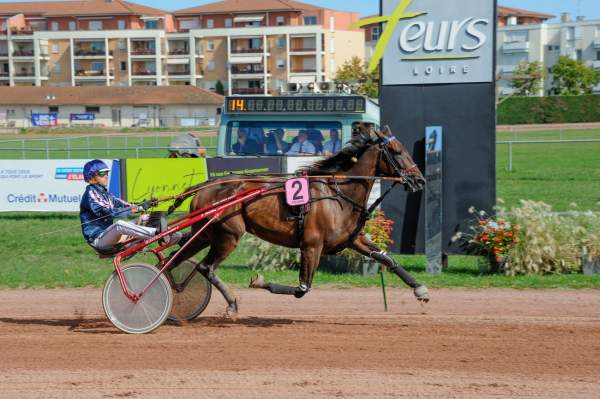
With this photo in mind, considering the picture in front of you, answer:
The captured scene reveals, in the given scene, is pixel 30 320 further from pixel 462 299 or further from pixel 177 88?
pixel 177 88

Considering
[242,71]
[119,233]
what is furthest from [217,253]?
[242,71]

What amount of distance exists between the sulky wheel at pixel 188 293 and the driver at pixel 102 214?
0.67 meters

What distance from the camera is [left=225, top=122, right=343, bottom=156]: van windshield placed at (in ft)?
47.1

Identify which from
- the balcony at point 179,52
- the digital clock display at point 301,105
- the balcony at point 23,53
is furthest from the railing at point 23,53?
the digital clock display at point 301,105

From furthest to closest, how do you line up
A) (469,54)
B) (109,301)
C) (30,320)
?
(469,54) < (30,320) < (109,301)

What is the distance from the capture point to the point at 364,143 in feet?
29.9

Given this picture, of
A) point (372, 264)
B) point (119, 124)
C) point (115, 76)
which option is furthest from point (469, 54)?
point (115, 76)

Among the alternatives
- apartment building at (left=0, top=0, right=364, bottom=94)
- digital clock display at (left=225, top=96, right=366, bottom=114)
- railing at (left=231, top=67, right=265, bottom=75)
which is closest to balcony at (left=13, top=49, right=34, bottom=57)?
apartment building at (left=0, top=0, right=364, bottom=94)

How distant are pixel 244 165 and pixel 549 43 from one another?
86.0m

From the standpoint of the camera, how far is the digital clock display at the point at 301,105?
1430 centimetres

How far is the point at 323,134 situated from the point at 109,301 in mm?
6499

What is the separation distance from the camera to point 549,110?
199 ft

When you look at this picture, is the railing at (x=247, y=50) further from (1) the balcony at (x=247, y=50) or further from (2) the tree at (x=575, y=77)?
(2) the tree at (x=575, y=77)

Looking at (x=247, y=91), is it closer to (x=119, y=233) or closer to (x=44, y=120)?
(x=44, y=120)
